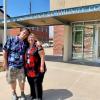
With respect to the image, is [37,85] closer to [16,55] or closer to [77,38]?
[16,55]

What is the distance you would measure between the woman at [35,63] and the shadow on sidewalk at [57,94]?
2.14 ft

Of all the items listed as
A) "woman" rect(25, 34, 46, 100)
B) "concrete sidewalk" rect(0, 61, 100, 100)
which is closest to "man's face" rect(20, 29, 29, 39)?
"woman" rect(25, 34, 46, 100)

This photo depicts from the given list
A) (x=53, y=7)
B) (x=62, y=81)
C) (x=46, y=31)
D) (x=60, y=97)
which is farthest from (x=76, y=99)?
(x=46, y=31)

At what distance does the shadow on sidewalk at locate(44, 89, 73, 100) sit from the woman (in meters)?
Result: 0.65

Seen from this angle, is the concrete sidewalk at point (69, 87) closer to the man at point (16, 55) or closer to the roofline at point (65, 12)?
the man at point (16, 55)

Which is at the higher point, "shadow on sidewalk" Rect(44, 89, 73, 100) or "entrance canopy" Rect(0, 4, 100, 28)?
"entrance canopy" Rect(0, 4, 100, 28)

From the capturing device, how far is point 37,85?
6840mm

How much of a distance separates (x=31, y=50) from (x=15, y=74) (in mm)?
760

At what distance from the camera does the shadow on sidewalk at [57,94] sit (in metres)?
7.43

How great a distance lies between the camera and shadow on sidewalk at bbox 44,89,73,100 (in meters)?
7.43

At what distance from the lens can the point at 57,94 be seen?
7785 millimetres

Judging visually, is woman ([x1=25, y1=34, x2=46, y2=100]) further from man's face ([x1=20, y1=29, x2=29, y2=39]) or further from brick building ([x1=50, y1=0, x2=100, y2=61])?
brick building ([x1=50, y1=0, x2=100, y2=61])

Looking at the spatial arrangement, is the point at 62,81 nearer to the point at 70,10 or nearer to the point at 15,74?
the point at 15,74

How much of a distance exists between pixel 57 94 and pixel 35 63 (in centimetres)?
150
